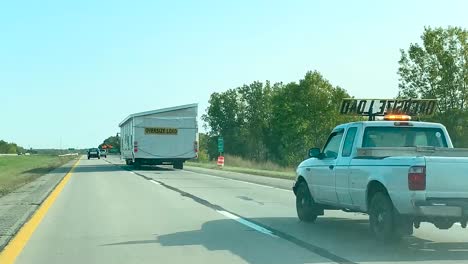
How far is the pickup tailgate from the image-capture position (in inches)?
387

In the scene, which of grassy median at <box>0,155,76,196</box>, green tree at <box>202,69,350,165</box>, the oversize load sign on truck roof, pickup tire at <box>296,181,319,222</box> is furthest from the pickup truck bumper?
green tree at <box>202,69,350,165</box>

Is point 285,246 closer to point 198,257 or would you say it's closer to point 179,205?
point 198,257

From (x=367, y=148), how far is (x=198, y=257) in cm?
348

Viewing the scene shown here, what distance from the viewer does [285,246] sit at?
1066cm

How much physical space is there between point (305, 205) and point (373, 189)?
10.4 feet

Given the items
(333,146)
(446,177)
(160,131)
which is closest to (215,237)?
(333,146)

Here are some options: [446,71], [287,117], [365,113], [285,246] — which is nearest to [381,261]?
[285,246]

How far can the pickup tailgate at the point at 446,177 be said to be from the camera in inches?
387

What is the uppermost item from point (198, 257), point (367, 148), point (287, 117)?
point (287, 117)

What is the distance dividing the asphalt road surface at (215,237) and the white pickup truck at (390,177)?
483 millimetres

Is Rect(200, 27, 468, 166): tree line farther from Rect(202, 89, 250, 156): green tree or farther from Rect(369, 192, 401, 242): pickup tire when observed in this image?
Rect(369, 192, 401, 242): pickup tire

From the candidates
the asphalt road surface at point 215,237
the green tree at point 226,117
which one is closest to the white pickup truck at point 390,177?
the asphalt road surface at point 215,237

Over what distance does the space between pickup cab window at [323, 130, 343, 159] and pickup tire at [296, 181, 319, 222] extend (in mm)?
1056

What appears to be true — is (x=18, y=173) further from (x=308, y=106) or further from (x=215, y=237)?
(x=308, y=106)
